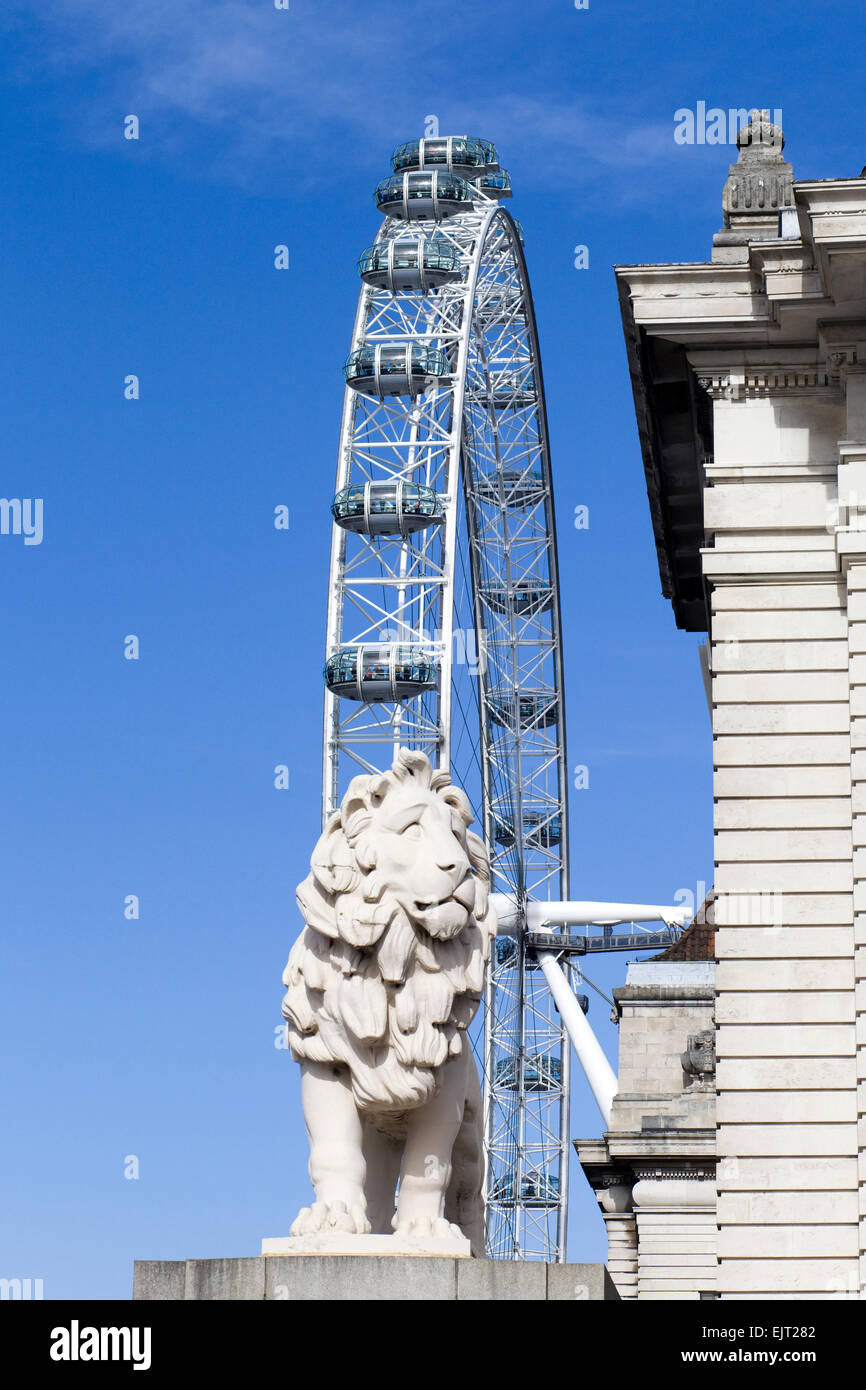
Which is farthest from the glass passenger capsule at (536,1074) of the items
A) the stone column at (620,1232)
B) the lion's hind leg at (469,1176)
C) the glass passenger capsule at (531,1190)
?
the lion's hind leg at (469,1176)

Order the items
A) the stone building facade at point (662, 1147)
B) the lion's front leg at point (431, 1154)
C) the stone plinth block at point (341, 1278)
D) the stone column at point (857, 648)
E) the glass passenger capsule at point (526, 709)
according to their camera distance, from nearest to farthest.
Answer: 1. the stone plinth block at point (341, 1278)
2. the lion's front leg at point (431, 1154)
3. the stone column at point (857, 648)
4. the stone building facade at point (662, 1147)
5. the glass passenger capsule at point (526, 709)

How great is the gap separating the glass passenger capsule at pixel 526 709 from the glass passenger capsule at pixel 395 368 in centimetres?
1007

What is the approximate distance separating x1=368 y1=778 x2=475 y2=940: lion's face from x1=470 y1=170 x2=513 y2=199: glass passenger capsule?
170 feet

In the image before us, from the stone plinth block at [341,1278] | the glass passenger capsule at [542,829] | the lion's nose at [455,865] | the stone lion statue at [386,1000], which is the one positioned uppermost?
the glass passenger capsule at [542,829]

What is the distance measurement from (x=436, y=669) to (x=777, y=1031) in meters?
37.2

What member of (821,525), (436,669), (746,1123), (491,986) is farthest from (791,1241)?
(491,986)

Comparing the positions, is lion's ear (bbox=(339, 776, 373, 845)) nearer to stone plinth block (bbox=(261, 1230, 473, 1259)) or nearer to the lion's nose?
the lion's nose

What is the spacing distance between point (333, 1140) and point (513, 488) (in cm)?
5353

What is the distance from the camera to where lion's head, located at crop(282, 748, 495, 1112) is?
1638 cm

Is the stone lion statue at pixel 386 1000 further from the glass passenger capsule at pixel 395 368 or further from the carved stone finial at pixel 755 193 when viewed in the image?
the glass passenger capsule at pixel 395 368

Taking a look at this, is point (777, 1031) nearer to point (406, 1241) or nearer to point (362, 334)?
point (406, 1241)

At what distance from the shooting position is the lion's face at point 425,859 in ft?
53.8

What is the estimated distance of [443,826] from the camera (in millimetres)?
16719

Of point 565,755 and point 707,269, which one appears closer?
point 707,269
